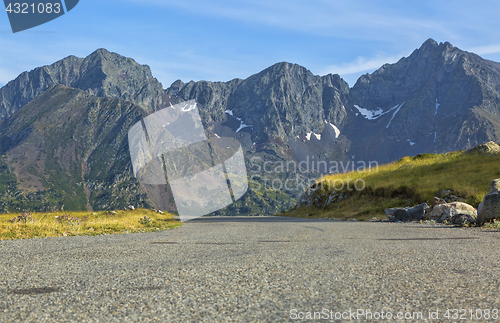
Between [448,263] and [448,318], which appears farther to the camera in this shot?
[448,263]

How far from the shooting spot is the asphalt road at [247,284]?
4.51m

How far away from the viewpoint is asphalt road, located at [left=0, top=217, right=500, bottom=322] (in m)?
4.51

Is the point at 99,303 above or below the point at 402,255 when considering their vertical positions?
above

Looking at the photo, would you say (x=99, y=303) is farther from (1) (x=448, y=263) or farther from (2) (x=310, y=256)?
(1) (x=448, y=263)

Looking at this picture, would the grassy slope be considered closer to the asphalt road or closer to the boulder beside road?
the boulder beside road

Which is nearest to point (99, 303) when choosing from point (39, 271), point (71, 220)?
point (39, 271)

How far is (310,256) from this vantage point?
8609mm

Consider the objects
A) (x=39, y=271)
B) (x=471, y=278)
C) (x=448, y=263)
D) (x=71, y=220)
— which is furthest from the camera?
(x=71, y=220)

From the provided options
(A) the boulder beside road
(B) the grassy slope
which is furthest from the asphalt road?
(B) the grassy slope

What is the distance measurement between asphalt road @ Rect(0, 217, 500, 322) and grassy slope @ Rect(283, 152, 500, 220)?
19180 millimetres

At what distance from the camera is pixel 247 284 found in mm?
5867

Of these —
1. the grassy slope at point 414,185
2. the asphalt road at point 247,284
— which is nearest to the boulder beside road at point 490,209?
the grassy slope at point 414,185

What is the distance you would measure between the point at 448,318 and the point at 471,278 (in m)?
2.33

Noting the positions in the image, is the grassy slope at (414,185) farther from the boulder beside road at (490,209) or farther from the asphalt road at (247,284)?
the asphalt road at (247,284)
